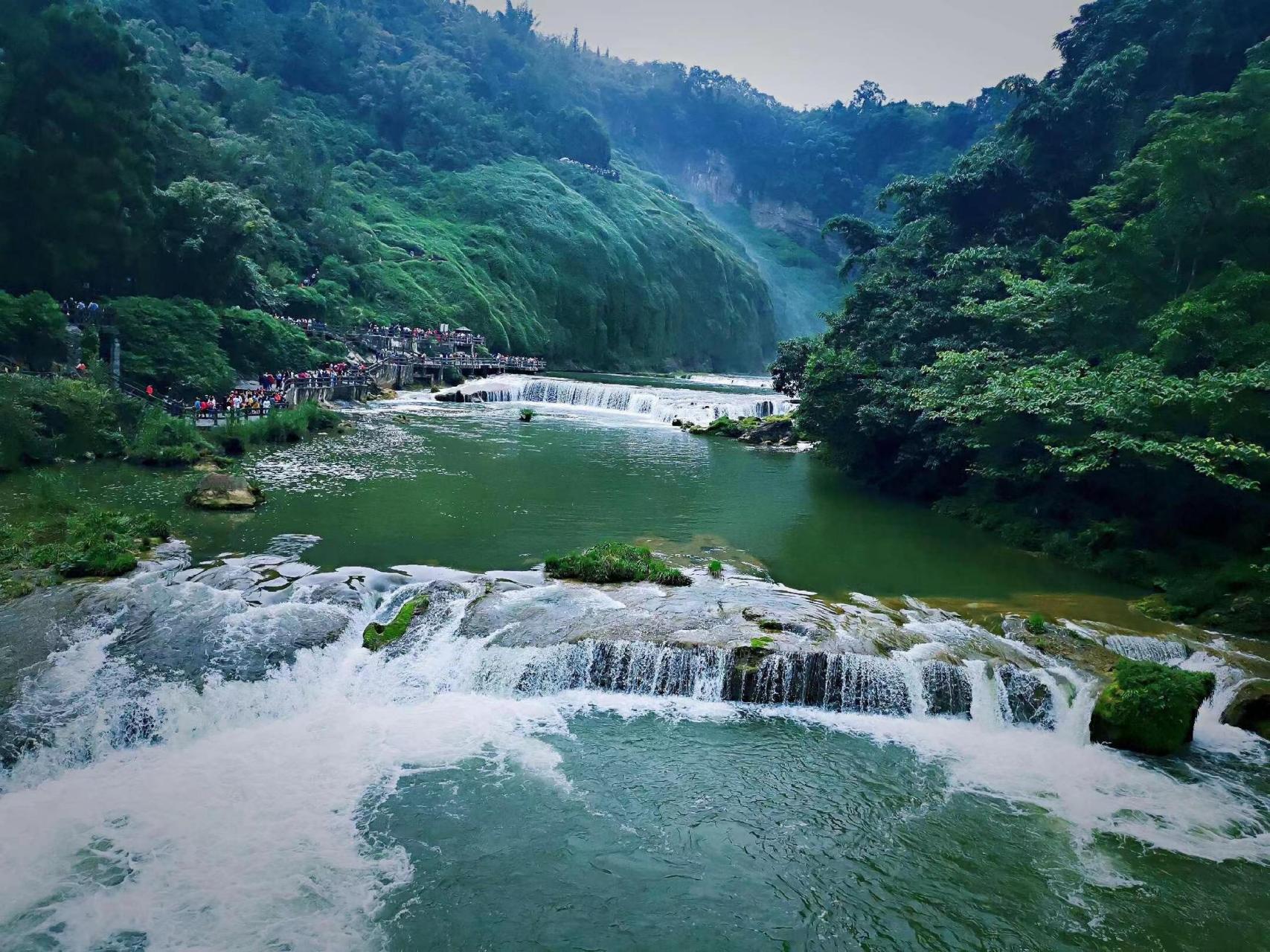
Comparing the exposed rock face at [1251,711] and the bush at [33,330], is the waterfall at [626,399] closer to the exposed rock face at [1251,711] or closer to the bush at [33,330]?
the bush at [33,330]

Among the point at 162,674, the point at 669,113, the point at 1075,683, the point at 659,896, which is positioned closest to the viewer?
the point at 659,896

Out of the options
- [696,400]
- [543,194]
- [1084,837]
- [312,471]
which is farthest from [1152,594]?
[543,194]

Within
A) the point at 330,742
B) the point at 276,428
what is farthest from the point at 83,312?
the point at 330,742

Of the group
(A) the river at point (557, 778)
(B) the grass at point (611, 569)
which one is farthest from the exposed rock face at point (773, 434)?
(B) the grass at point (611, 569)

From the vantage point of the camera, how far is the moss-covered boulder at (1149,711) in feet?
30.5

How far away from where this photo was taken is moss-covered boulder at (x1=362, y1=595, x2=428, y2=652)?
11.1 meters

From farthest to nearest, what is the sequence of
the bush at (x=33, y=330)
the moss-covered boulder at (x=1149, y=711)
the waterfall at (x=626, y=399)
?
the waterfall at (x=626, y=399) → the bush at (x=33, y=330) → the moss-covered boulder at (x=1149, y=711)

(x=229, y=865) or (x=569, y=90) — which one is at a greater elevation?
(x=569, y=90)

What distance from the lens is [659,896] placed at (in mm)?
6879

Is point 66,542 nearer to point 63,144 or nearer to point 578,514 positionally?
point 578,514

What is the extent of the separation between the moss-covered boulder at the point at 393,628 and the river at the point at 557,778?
0.95 ft

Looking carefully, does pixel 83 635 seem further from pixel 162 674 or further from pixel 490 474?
pixel 490 474

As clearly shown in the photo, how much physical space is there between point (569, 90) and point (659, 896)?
14245 cm

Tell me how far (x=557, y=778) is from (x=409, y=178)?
83.4m
